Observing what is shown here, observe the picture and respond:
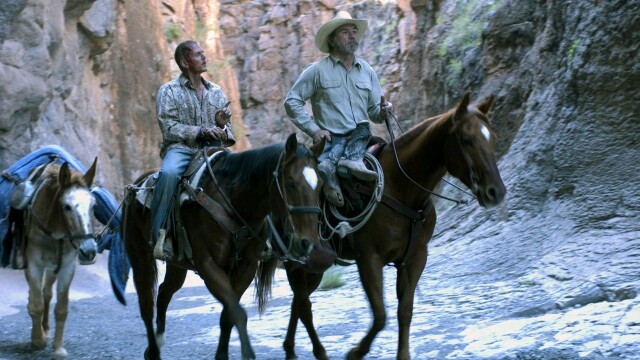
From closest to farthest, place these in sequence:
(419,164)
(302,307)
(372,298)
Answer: (372,298) → (419,164) → (302,307)

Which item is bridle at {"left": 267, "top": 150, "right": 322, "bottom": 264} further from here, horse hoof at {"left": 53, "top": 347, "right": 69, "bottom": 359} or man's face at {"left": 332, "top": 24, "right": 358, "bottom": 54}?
horse hoof at {"left": 53, "top": 347, "right": 69, "bottom": 359}

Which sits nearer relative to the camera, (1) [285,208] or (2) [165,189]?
(1) [285,208]

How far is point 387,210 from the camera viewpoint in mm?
7379

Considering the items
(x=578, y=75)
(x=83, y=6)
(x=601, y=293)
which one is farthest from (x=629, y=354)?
(x=83, y=6)

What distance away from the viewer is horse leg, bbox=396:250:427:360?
7.20m

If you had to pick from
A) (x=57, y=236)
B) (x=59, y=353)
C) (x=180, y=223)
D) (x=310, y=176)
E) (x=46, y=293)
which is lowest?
(x=59, y=353)

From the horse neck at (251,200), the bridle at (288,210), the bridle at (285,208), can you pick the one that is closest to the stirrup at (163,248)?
the bridle at (285,208)

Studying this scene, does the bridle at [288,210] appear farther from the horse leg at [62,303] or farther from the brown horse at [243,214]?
the horse leg at [62,303]

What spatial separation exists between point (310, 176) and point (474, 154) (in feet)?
4.34

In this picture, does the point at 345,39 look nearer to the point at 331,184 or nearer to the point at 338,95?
the point at 338,95

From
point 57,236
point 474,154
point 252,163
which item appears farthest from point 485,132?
point 57,236

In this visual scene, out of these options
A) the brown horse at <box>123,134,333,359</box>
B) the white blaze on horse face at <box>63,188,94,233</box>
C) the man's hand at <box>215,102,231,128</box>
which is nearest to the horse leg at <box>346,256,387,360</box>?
the brown horse at <box>123,134,333,359</box>

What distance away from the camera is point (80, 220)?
907 centimetres

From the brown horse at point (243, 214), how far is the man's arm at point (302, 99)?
83cm
